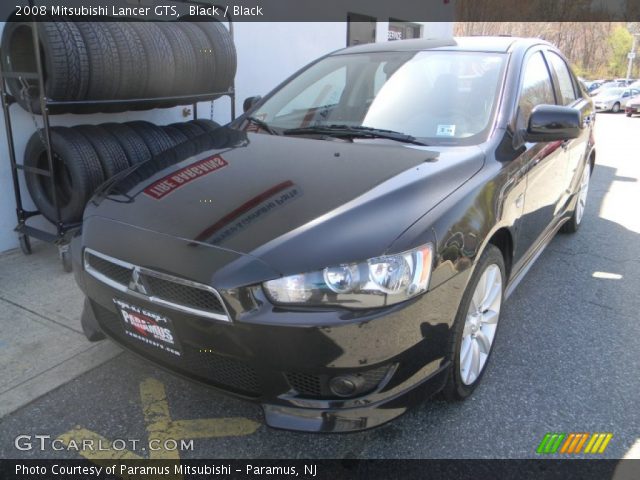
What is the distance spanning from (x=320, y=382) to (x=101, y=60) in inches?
124

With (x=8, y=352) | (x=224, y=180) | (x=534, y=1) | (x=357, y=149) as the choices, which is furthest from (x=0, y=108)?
(x=534, y=1)

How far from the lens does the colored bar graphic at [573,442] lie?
7.52 feet

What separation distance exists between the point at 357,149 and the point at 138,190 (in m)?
1.09

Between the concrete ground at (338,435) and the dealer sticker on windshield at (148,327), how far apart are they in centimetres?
31

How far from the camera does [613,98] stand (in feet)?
95.8

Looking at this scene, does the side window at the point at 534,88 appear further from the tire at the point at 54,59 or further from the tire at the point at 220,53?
the tire at the point at 54,59

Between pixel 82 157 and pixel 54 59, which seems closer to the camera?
pixel 54 59

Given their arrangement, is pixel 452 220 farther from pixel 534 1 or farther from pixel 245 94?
pixel 534 1

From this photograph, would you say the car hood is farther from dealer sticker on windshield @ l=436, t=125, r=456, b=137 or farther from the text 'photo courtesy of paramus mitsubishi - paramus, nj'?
dealer sticker on windshield @ l=436, t=125, r=456, b=137

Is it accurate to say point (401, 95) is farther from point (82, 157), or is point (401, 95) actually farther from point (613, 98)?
point (613, 98)

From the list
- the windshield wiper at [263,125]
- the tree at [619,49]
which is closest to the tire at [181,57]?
the windshield wiper at [263,125]

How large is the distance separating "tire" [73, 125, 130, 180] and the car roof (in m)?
1.89

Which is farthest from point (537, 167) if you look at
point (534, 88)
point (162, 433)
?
point (162, 433)

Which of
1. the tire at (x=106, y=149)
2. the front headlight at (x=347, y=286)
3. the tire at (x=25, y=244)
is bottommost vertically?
the tire at (x=25, y=244)
